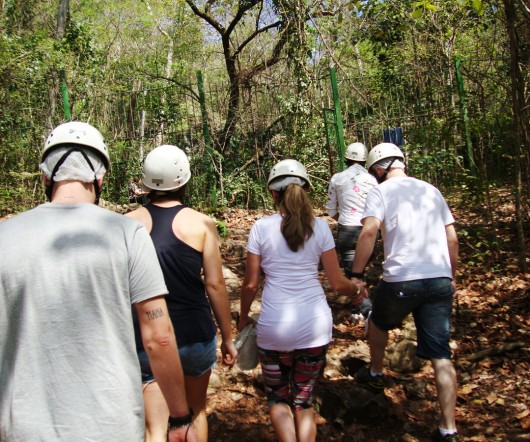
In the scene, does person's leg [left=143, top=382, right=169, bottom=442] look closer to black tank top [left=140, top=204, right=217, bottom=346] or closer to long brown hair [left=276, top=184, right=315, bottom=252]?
black tank top [left=140, top=204, right=217, bottom=346]

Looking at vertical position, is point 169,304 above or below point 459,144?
below

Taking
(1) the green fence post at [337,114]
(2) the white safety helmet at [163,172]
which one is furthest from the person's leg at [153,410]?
(1) the green fence post at [337,114]

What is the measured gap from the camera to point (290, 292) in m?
3.23

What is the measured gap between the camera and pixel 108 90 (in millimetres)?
10305

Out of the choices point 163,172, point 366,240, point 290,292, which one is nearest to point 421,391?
point 366,240

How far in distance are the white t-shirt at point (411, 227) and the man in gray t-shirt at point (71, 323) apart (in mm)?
2189

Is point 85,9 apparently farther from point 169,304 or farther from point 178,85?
point 169,304

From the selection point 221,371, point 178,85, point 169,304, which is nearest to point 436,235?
point 169,304

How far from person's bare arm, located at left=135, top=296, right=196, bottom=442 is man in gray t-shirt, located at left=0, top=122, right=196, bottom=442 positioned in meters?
0.05

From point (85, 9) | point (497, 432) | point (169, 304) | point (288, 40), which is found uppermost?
point (85, 9)

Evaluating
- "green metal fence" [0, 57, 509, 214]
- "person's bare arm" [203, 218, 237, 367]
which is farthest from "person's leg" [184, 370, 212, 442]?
"green metal fence" [0, 57, 509, 214]

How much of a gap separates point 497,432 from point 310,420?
168 centimetres

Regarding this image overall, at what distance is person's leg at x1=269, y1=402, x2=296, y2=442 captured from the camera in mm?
3131

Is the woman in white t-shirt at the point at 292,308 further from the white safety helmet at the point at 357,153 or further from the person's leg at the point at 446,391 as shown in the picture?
the white safety helmet at the point at 357,153
